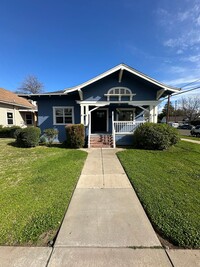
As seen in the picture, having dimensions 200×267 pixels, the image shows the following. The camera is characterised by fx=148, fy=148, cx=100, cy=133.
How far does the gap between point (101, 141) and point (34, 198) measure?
23.7 ft

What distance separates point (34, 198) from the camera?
3520mm

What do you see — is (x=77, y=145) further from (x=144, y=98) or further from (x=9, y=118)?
(x=9, y=118)

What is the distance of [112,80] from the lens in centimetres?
1141

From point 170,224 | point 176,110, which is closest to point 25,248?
point 170,224

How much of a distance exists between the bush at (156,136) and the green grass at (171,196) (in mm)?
2563

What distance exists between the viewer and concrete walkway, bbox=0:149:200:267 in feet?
6.45

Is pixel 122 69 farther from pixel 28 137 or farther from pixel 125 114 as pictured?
pixel 28 137

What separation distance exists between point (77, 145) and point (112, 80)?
18.8ft

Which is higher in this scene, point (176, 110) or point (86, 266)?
point (176, 110)

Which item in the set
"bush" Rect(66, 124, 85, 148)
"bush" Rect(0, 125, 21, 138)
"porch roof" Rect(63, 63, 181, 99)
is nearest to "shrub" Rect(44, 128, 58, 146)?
"bush" Rect(66, 124, 85, 148)

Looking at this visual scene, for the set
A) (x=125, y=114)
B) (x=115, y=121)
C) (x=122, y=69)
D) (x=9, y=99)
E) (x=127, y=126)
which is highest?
(x=122, y=69)

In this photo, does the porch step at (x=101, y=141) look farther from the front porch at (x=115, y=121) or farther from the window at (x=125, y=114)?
the window at (x=125, y=114)

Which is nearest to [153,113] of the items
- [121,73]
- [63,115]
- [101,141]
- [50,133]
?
[121,73]

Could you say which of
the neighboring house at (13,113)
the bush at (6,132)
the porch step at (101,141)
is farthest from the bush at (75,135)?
the neighboring house at (13,113)
